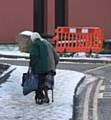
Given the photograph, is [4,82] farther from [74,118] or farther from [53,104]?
[74,118]

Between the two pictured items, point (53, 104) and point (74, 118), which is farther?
point (53, 104)

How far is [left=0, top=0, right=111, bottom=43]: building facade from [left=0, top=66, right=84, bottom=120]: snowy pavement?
16.3 meters

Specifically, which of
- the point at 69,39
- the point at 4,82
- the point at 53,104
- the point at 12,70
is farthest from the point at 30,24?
the point at 53,104

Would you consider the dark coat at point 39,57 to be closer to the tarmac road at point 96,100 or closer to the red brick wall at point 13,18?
the tarmac road at point 96,100

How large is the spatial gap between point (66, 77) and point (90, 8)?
16.2 m

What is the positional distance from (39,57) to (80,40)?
1521 cm

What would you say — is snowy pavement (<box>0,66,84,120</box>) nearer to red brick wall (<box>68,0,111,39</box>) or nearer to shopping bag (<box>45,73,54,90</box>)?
shopping bag (<box>45,73,54,90</box>)

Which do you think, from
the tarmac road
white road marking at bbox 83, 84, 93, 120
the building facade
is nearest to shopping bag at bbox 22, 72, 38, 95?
the tarmac road

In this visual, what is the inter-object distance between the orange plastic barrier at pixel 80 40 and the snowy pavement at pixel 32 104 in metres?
10.6

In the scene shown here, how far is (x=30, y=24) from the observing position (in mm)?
33031

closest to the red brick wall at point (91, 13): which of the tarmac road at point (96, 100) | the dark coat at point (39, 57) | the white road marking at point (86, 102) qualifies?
the tarmac road at point (96, 100)

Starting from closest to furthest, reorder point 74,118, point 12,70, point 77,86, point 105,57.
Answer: point 74,118, point 77,86, point 12,70, point 105,57

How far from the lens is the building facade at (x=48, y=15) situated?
108 feet

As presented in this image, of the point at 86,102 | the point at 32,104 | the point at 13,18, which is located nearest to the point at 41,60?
the point at 32,104
